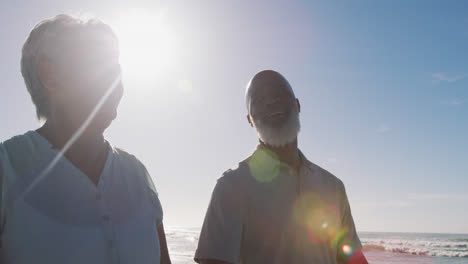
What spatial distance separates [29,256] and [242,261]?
6.35ft

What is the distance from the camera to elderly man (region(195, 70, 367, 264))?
9.80ft

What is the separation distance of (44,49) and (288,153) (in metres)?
2.42

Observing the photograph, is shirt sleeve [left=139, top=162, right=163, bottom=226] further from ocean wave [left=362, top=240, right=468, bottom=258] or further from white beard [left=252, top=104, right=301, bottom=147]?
ocean wave [left=362, top=240, right=468, bottom=258]

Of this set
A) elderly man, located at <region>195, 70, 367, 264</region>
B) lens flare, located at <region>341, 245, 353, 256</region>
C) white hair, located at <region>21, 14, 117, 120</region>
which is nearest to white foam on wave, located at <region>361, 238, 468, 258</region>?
lens flare, located at <region>341, 245, 353, 256</region>

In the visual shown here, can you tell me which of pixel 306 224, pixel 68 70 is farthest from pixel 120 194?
pixel 306 224

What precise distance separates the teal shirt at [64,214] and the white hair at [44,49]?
0.24 metres

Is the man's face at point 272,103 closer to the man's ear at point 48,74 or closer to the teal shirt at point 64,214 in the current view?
the teal shirt at point 64,214

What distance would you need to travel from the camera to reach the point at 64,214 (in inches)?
61.7

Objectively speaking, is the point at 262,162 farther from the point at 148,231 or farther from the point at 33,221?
the point at 33,221

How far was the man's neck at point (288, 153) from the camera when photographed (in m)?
3.50

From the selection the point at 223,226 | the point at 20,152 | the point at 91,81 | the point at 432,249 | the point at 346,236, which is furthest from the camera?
the point at 432,249

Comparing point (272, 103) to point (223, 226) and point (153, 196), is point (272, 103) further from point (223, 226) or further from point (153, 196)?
point (153, 196)

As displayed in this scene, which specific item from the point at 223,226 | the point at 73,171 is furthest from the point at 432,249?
the point at 73,171

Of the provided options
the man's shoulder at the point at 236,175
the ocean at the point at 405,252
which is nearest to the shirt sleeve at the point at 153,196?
the man's shoulder at the point at 236,175
